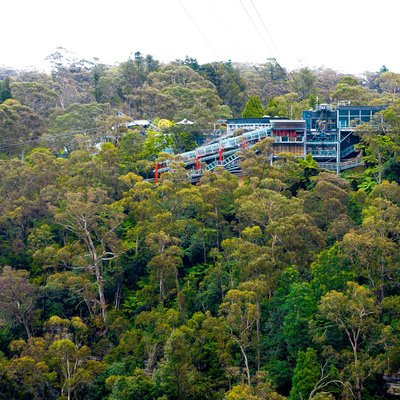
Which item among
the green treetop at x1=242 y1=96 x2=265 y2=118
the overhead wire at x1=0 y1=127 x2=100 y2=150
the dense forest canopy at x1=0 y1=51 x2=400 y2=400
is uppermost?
the green treetop at x1=242 y1=96 x2=265 y2=118

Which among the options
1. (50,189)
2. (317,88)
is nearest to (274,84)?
(317,88)

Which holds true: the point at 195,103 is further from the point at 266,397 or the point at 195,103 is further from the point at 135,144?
the point at 266,397

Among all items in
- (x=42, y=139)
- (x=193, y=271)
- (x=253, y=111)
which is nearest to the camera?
(x=193, y=271)

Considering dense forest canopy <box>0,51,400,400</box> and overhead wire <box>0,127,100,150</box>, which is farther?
overhead wire <box>0,127,100,150</box>

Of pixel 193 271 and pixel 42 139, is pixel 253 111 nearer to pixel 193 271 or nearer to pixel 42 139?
pixel 42 139

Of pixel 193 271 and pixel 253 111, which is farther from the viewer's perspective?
pixel 253 111

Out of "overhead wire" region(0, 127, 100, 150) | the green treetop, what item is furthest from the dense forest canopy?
the green treetop

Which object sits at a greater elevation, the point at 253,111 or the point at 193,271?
the point at 253,111

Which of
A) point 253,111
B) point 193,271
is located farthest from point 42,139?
point 193,271

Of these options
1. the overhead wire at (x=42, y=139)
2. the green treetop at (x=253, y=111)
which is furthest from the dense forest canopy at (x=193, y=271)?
the green treetop at (x=253, y=111)

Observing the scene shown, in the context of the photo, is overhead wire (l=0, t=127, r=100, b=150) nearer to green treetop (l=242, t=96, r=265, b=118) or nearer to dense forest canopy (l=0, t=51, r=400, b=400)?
dense forest canopy (l=0, t=51, r=400, b=400)
